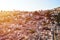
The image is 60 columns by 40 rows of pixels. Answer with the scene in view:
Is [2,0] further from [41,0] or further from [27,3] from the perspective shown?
[41,0]

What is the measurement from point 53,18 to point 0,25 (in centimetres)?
82

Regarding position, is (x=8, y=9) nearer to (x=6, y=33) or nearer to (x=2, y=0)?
(x=2, y=0)

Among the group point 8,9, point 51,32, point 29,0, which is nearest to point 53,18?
point 51,32

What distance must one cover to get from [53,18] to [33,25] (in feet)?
1.10

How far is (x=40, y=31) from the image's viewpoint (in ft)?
8.92

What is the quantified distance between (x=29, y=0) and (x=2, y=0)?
0.41 meters

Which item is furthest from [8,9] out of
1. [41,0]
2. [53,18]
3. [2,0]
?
[53,18]

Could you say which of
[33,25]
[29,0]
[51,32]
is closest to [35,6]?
[29,0]

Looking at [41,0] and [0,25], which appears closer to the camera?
[0,25]

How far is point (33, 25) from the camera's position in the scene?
2744 millimetres

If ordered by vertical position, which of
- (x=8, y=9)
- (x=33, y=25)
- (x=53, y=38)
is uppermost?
(x=8, y=9)

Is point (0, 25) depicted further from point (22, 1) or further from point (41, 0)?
point (41, 0)

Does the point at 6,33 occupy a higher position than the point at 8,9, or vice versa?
the point at 8,9

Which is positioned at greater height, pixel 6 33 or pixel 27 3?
pixel 27 3
